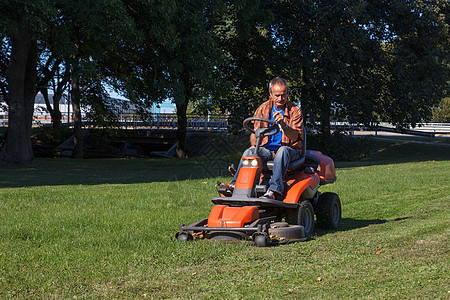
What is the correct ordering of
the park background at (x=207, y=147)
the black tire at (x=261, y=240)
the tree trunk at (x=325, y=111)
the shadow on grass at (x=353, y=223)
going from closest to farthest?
→ the park background at (x=207, y=147) → the black tire at (x=261, y=240) → the shadow on grass at (x=353, y=223) → the tree trunk at (x=325, y=111)

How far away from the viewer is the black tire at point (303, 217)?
281 inches

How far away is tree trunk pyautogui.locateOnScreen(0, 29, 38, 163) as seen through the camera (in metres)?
21.3

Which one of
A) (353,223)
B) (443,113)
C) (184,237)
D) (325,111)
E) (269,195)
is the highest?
(443,113)

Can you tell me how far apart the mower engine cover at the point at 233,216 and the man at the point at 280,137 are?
323 mm

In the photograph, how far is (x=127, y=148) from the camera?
42.1m

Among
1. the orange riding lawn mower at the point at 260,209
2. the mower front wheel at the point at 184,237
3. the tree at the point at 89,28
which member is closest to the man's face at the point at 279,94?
the orange riding lawn mower at the point at 260,209

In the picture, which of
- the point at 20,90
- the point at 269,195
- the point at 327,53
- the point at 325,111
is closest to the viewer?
the point at 269,195

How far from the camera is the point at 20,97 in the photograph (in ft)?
71.8

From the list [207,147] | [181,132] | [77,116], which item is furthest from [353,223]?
[207,147]

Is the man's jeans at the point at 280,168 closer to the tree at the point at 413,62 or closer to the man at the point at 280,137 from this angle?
the man at the point at 280,137

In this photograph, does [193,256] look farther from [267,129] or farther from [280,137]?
[280,137]

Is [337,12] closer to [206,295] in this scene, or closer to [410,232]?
[410,232]

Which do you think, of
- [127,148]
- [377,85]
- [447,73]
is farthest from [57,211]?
[127,148]

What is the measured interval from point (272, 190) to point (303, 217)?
639 millimetres
